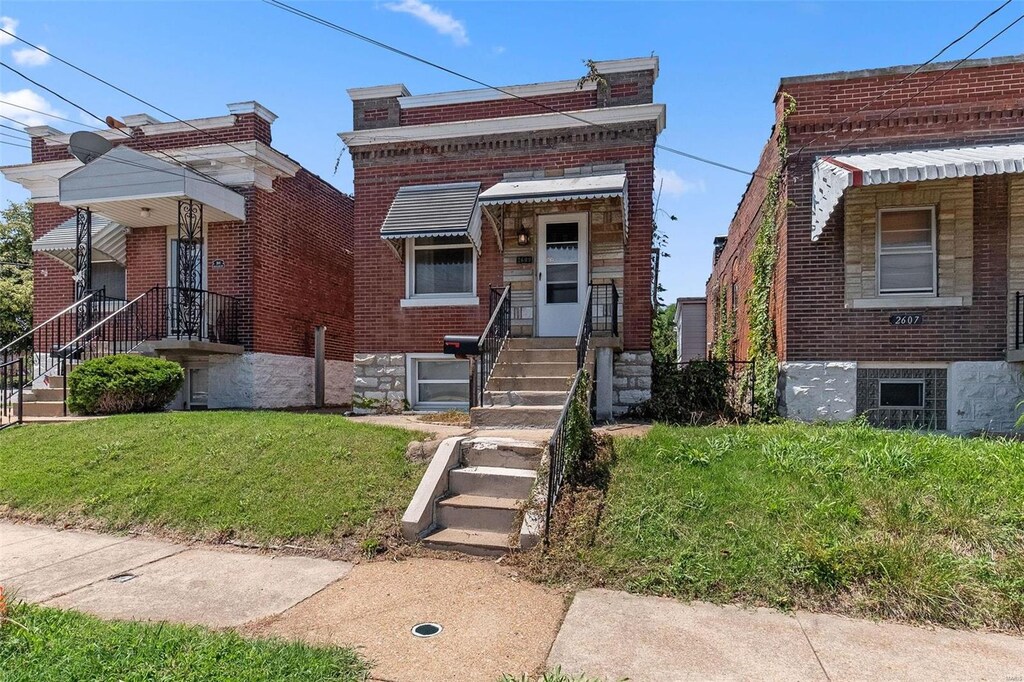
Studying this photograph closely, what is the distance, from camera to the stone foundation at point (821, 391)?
373 inches

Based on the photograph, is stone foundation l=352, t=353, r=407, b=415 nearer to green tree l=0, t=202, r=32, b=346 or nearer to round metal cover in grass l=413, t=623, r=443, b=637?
round metal cover in grass l=413, t=623, r=443, b=637

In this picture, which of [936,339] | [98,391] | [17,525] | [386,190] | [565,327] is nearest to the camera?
[17,525]

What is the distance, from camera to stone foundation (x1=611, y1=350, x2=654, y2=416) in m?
10.5

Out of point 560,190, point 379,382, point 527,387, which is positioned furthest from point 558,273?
point 379,382

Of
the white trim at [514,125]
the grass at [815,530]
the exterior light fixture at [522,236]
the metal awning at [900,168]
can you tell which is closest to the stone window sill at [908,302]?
the metal awning at [900,168]

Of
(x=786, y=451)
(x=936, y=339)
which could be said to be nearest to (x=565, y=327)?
(x=786, y=451)

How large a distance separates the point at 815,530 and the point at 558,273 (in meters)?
6.85

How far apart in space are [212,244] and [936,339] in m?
13.5

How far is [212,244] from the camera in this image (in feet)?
41.8

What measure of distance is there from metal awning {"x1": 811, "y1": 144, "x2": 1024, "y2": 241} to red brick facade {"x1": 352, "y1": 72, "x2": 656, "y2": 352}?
2.73 m

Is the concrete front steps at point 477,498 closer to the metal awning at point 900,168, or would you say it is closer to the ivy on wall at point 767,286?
the ivy on wall at point 767,286

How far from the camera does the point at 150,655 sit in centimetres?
337

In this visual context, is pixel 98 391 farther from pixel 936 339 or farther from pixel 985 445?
pixel 936 339

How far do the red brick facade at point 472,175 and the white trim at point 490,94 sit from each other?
9 cm
